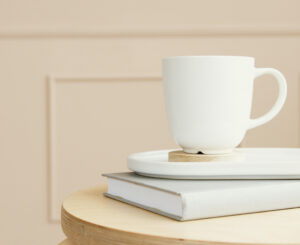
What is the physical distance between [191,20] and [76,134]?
543 mm

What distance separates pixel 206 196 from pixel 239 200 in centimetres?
5

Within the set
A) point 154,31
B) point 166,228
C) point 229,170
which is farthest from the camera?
point 154,31

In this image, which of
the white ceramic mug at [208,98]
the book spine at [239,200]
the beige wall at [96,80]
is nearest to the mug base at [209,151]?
the white ceramic mug at [208,98]

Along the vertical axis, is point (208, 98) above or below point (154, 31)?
below

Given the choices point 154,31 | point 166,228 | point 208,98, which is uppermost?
point 154,31

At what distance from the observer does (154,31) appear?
1835mm

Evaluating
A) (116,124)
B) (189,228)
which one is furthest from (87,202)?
(116,124)

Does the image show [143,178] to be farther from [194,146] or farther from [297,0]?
[297,0]

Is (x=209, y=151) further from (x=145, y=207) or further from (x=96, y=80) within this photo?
(x=96, y=80)

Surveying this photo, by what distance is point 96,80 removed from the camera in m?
1.85

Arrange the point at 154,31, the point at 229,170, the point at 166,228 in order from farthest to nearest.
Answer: the point at 154,31
the point at 229,170
the point at 166,228

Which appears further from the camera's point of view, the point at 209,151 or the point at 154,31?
the point at 154,31

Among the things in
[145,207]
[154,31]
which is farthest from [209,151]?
A: [154,31]

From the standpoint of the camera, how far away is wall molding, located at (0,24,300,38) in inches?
72.2
